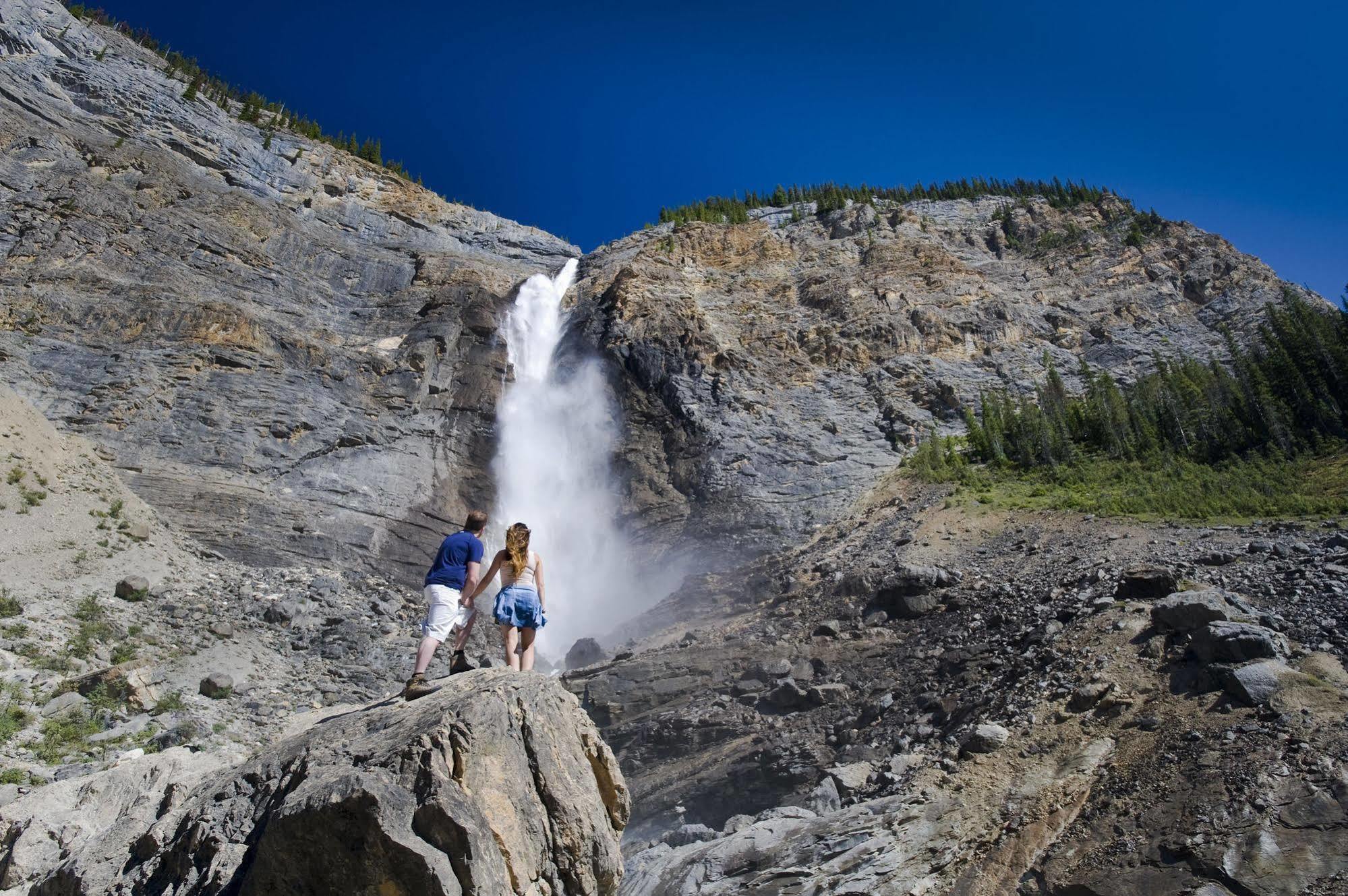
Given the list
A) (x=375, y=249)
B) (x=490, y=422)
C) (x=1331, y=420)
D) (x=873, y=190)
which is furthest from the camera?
(x=873, y=190)

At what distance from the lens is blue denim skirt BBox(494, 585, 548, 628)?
613 cm

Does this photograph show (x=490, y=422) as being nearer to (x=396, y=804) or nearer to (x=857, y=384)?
(x=857, y=384)

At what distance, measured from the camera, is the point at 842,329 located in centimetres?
3600

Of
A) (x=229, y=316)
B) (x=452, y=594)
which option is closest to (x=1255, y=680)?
(x=452, y=594)

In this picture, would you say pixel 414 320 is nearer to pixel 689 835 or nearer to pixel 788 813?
pixel 689 835

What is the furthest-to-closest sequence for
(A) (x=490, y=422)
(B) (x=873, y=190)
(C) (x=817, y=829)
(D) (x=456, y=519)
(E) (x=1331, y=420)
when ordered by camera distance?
(B) (x=873, y=190)
(A) (x=490, y=422)
(D) (x=456, y=519)
(E) (x=1331, y=420)
(C) (x=817, y=829)

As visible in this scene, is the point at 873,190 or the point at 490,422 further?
the point at 873,190

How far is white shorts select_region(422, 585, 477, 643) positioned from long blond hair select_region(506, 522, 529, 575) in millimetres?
495

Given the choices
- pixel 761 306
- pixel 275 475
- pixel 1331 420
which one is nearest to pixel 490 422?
pixel 275 475

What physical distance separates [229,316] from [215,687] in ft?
58.3

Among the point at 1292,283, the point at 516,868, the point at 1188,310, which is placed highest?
the point at 1292,283

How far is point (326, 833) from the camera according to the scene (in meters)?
3.85

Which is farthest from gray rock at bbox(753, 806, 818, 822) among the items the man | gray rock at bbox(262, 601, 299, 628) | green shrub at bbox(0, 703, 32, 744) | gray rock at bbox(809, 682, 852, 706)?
gray rock at bbox(262, 601, 299, 628)

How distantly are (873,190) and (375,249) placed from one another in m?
39.3
